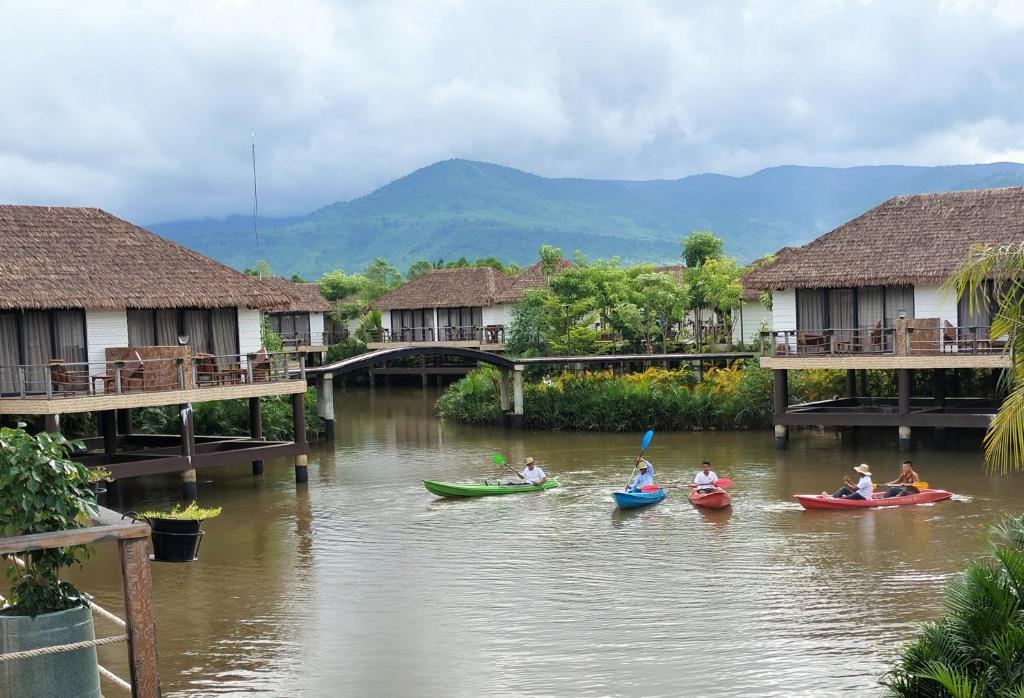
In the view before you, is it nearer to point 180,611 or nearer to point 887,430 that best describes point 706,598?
point 180,611

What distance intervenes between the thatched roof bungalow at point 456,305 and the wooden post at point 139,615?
49.7 m

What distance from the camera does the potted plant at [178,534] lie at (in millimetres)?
20016

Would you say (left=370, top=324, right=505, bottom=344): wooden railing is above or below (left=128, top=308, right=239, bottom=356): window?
below

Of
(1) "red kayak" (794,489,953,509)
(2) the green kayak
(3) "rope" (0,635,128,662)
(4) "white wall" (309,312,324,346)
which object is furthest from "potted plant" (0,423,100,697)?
(4) "white wall" (309,312,324,346)

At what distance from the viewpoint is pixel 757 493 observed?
26.5 meters

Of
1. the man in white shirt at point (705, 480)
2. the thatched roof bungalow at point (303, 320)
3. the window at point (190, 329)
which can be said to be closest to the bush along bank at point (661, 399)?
the man in white shirt at point (705, 480)

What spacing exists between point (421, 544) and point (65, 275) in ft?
36.9

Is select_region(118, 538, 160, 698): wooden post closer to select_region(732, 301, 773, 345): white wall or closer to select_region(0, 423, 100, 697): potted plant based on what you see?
select_region(0, 423, 100, 697): potted plant

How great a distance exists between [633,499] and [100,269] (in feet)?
44.9

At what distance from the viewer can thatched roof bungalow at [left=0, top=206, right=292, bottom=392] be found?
26.4 metres

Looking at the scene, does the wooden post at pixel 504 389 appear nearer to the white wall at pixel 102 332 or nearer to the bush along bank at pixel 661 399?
the bush along bank at pixel 661 399

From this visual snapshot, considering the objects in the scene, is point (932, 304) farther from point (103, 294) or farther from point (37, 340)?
point (37, 340)

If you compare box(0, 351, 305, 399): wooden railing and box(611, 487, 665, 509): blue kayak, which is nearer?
box(611, 487, 665, 509): blue kayak

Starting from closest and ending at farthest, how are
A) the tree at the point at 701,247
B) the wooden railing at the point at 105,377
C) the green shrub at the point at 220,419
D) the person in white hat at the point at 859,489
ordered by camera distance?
the person in white hat at the point at 859,489
the wooden railing at the point at 105,377
the green shrub at the point at 220,419
the tree at the point at 701,247
